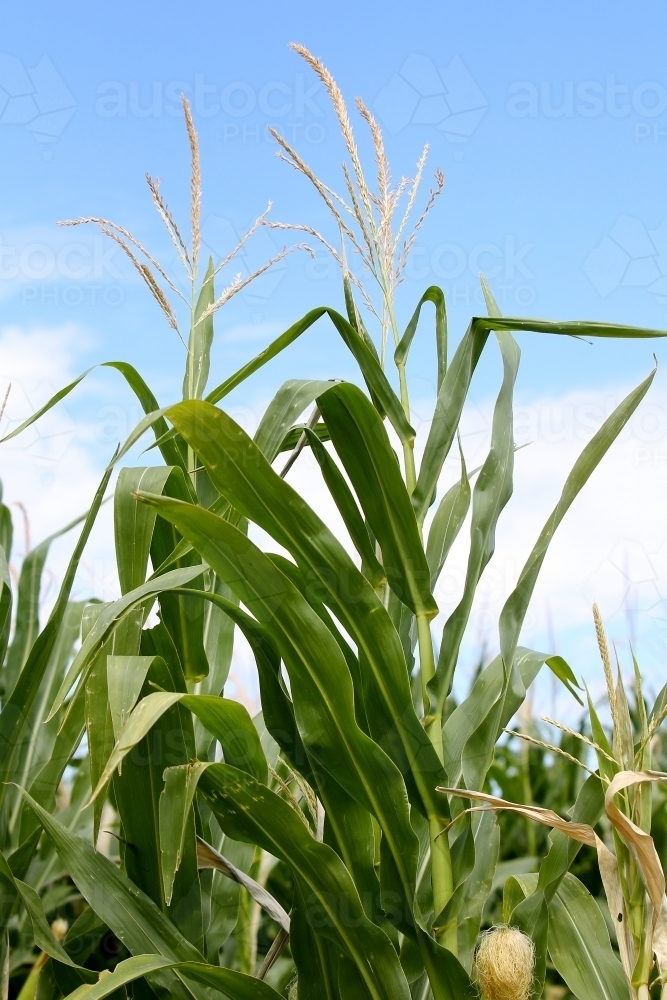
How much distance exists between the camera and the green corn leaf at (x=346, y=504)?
89 centimetres

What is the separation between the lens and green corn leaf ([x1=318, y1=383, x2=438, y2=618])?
837 millimetres

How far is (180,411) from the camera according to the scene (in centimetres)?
74

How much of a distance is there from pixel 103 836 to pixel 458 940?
27.3 inches

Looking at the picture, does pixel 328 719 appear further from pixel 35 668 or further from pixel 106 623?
pixel 35 668

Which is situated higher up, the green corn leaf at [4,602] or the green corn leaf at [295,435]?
the green corn leaf at [295,435]

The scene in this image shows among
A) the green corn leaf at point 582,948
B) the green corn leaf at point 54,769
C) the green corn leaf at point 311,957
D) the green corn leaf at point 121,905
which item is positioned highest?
the green corn leaf at point 54,769

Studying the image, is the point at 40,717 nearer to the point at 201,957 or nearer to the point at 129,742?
the point at 201,957

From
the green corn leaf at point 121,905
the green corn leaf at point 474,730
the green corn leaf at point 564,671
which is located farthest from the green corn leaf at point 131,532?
the green corn leaf at point 564,671

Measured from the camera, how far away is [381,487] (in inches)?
33.3

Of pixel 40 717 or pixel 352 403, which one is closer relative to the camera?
pixel 352 403

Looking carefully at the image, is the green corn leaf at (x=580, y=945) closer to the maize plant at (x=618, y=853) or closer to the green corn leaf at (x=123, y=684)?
the maize plant at (x=618, y=853)

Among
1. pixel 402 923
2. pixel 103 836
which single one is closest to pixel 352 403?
pixel 402 923

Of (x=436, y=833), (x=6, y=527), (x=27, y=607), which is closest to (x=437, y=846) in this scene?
(x=436, y=833)

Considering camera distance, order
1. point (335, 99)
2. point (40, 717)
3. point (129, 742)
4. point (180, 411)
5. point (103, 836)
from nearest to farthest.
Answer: point (129, 742)
point (180, 411)
point (335, 99)
point (40, 717)
point (103, 836)
